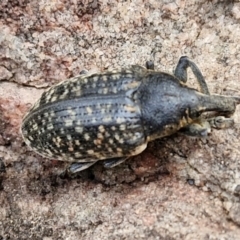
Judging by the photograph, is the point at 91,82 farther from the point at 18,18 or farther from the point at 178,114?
the point at 18,18

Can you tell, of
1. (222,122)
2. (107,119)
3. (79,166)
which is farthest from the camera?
(79,166)

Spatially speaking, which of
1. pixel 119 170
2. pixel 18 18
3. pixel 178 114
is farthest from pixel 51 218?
pixel 18 18

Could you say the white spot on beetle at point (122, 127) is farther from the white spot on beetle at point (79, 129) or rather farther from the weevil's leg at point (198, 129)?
the weevil's leg at point (198, 129)

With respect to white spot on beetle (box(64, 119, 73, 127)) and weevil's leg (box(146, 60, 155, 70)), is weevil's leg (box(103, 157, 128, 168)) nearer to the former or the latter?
white spot on beetle (box(64, 119, 73, 127))

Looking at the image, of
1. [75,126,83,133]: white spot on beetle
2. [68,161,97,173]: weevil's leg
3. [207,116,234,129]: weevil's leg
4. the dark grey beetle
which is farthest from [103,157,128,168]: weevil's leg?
[207,116,234,129]: weevil's leg

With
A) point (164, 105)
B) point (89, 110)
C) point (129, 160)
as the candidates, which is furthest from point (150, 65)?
point (129, 160)

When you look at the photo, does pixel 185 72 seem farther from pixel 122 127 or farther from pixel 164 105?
pixel 122 127

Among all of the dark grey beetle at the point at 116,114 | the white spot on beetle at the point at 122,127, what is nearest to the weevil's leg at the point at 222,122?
the dark grey beetle at the point at 116,114
